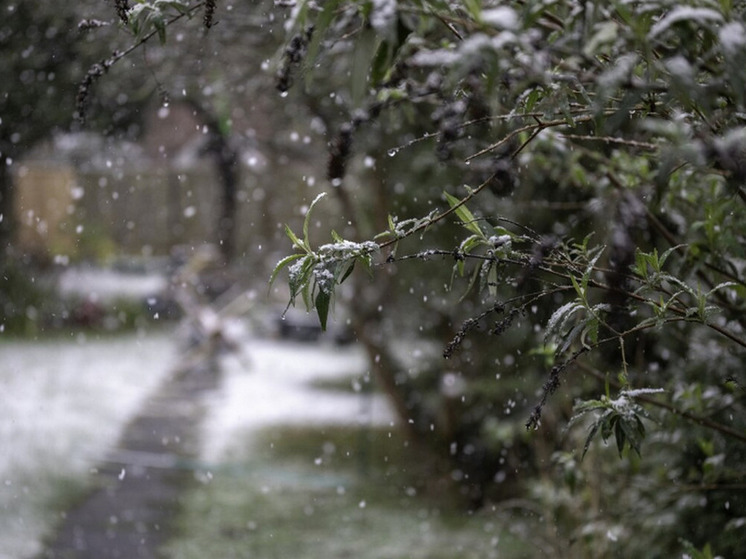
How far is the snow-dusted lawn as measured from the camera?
3.93 metres

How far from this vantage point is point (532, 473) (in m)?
3.57

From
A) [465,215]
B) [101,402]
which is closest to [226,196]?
[101,402]

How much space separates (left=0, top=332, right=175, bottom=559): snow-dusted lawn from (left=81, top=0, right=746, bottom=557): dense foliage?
1.77 m

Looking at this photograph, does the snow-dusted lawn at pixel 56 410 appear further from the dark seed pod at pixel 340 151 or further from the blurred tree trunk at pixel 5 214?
the dark seed pod at pixel 340 151

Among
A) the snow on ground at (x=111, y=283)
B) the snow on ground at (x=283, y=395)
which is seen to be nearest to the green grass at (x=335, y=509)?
the snow on ground at (x=283, y=395)

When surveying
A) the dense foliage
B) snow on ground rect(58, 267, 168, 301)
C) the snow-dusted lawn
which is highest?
the dense foliage

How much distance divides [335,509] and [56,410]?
2.30 metres

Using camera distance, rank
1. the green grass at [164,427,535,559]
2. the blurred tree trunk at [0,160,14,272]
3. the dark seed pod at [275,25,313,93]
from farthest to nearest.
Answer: the blurred tree trunk at [0,160,14,272], the green grass at [164,427,535,559], the dark seed pod at [275,25,313,93]

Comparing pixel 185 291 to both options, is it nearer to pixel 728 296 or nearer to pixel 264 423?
pixel 264 423

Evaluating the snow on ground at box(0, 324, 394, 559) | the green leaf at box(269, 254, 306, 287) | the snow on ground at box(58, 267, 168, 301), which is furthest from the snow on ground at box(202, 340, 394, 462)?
the green leaf at box(269, 254, 306, 287)

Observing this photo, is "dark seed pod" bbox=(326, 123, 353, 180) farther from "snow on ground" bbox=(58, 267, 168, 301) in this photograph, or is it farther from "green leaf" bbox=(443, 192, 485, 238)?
"snow on ground" bbox=(58, 267, 168, 301)

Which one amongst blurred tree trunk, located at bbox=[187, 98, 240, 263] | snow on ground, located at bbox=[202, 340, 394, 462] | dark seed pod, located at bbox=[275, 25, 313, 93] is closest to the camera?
dark seed pod, located at bbox=[275, 25, 313, 93]

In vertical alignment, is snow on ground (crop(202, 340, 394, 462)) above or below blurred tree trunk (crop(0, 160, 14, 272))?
below

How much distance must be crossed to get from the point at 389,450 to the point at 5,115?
332cm
